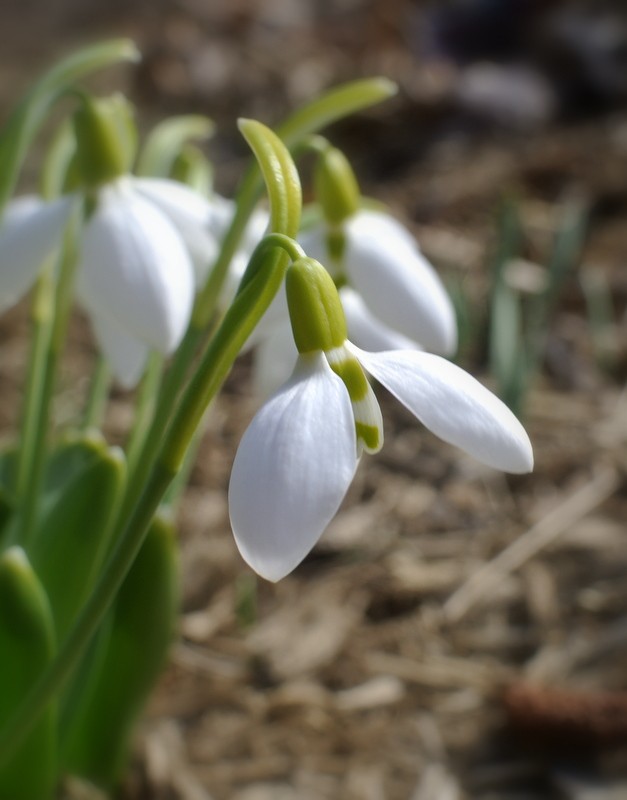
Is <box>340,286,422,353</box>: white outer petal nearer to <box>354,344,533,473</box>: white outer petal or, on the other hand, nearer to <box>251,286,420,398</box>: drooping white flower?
<box>251,286,420,398</box>: drooping white flower

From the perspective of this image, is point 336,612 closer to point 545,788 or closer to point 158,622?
point 545,788

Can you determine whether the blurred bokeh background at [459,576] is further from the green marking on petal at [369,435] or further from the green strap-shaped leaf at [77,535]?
the green marking on petal at [369,435]

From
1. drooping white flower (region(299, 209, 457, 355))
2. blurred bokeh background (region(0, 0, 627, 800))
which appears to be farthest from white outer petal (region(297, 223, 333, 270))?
blurred bokeh background (region(0, 0, 627, 800))

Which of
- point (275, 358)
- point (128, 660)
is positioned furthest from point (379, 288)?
point (128, 660)

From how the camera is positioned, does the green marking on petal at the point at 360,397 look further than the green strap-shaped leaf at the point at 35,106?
No

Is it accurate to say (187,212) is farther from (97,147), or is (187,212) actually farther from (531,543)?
(531,543)

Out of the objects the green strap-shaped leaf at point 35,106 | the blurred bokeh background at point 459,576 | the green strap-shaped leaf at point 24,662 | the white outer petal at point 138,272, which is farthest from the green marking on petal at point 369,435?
the blurred bokeh background at point 459,576
